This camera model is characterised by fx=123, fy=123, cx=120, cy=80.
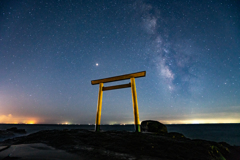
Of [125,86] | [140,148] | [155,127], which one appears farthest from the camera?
[155,127]

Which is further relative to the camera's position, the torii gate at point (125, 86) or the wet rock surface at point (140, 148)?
the torii gate at point (125, 86)

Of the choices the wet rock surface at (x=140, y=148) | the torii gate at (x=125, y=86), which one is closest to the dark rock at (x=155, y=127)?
the torii gate at (x=125, y=86)

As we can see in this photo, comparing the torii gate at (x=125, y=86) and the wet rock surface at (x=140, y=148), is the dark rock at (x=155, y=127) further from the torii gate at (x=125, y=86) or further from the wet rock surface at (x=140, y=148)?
the wet rock surface at (x=140, y=148)

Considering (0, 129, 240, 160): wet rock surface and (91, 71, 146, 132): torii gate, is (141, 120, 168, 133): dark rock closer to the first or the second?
(91, 71, 146, 132): torii gate

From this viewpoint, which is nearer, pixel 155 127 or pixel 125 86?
pixel 125 86

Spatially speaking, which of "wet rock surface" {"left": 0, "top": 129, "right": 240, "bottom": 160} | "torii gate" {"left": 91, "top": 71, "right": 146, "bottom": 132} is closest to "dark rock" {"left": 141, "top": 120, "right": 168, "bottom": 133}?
"torii gate" {"left": 91, "top": 71, "right": 146, "bottom": 132}

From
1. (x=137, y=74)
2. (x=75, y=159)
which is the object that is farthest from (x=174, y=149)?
(x=137, y=74)

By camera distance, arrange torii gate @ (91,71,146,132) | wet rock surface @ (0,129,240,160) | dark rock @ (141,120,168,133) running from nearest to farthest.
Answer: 1. wet rock surface @ (0,129,240,160)
2. torii gate @ (91,71,146,132)
3. dark rock @ (141,120,168,133)

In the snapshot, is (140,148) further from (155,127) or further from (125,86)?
(155,127)

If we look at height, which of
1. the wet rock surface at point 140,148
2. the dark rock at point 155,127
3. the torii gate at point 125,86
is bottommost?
the wet rock surface at point 140,148

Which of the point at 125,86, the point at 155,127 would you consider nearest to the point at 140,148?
the point at 125,86

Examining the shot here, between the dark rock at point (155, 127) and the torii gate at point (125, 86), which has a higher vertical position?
the torii gate at point (125, 86)

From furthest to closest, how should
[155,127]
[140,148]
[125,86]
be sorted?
[155,127] < [125,86] < [140,148]

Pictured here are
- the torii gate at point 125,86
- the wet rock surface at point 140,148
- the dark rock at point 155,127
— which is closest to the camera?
the wet rock surface at point 140,148
